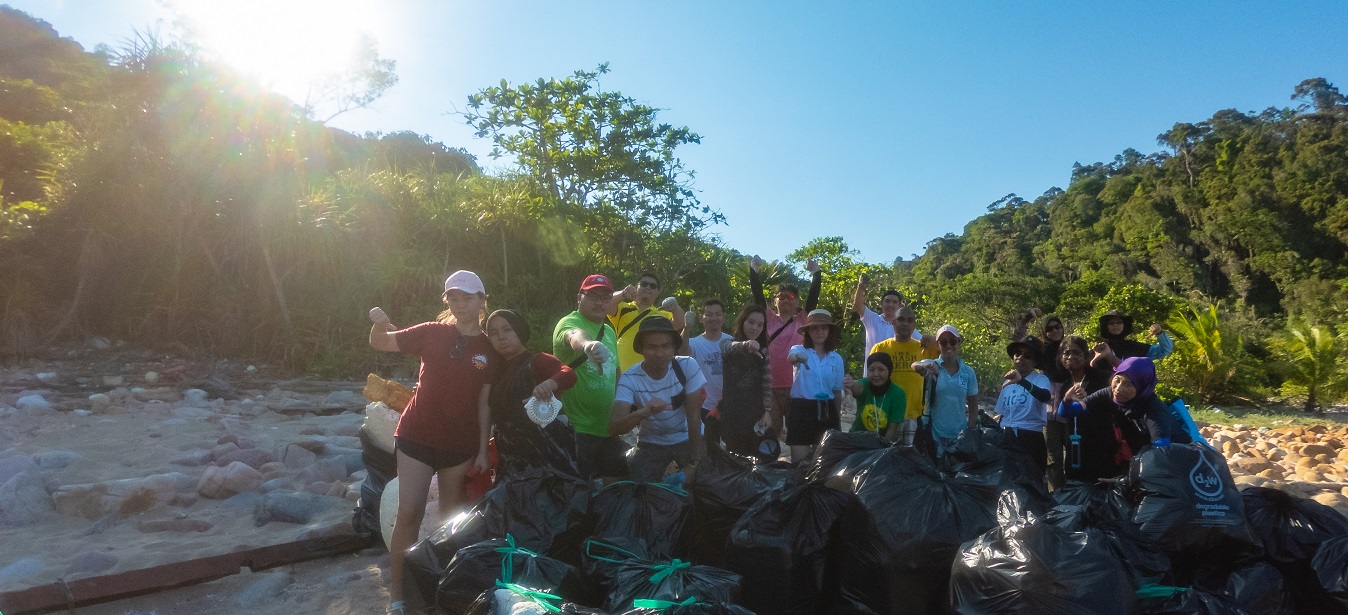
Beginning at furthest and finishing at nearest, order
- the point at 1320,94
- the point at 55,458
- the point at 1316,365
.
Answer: the point at 1320,94
the point at 1316,365
the point at 55,458

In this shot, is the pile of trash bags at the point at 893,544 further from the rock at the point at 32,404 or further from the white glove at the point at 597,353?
the rock at the point at 32,404

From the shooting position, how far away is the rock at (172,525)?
4.23 metres

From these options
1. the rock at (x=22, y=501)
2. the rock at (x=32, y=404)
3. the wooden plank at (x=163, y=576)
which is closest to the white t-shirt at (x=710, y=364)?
the wooden plank at (x=163, y=576)

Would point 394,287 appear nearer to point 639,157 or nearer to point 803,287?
point 639,157

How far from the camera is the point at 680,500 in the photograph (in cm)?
305

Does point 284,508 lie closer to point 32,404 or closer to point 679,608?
point 679,608

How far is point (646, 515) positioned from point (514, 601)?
893 millimetres

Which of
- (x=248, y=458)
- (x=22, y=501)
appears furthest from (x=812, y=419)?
(x=22, y=501)

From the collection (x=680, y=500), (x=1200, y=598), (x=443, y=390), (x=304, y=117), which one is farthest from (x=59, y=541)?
(x=304, y=117)

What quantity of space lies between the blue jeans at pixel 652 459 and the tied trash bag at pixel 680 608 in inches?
62.7

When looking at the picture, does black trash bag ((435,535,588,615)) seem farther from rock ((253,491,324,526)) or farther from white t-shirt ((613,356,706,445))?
rock ((253,491,324,526))

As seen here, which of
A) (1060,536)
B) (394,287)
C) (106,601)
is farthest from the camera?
(394,287)

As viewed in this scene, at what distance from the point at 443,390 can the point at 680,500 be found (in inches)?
38.9

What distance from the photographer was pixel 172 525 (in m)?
4.27
